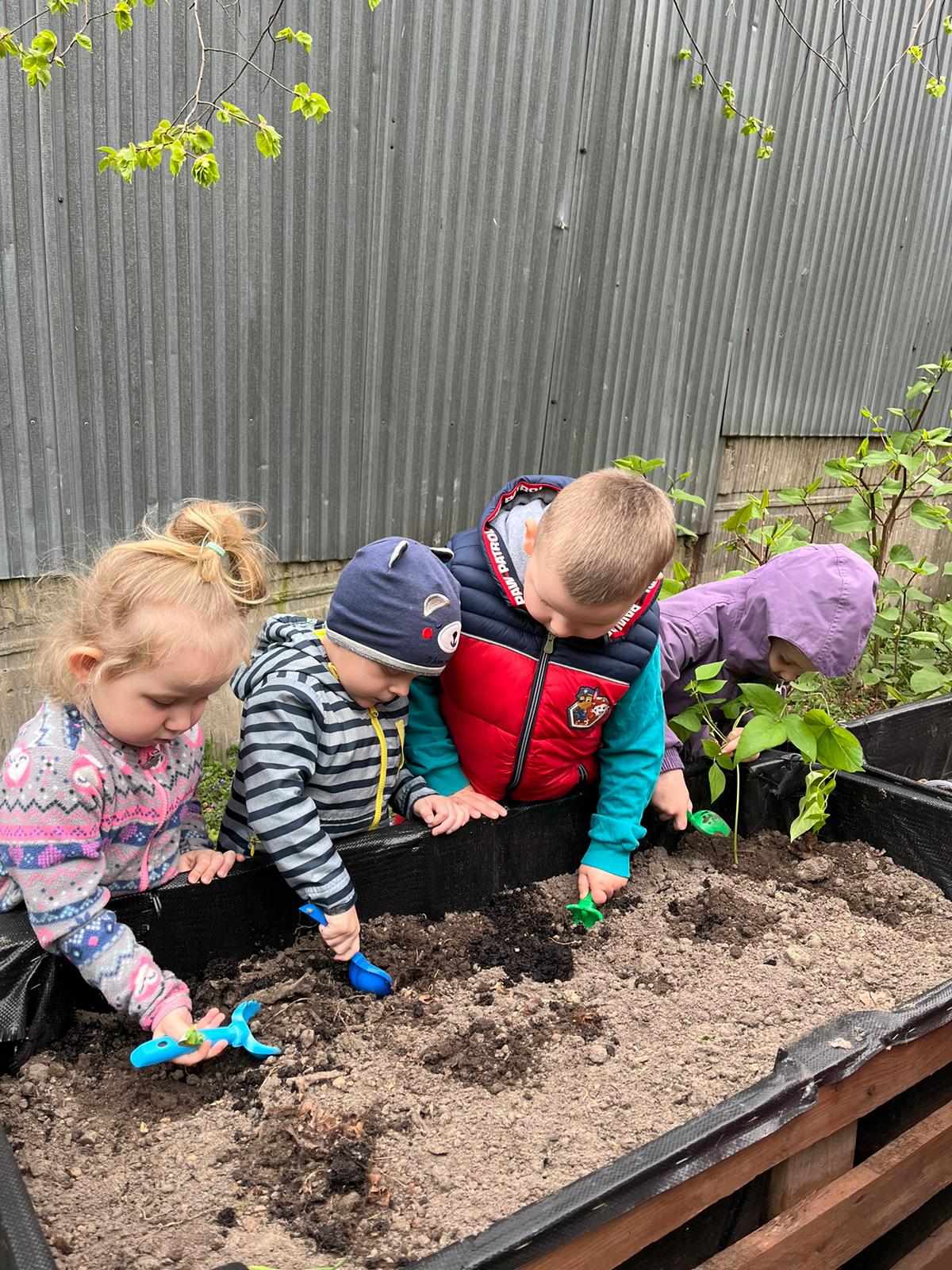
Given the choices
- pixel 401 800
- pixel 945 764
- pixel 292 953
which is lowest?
pixel 945 764

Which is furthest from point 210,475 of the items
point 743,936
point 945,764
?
point 945,764

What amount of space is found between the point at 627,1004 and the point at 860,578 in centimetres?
116

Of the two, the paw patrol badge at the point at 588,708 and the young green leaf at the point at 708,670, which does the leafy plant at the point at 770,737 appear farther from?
the paw patrol badge at the point at 588,708

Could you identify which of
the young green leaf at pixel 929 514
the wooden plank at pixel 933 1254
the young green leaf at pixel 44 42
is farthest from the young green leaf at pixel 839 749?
the young green leaf at pixel 44 42

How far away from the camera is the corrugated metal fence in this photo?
124 inches

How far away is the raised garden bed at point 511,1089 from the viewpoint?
1311mm

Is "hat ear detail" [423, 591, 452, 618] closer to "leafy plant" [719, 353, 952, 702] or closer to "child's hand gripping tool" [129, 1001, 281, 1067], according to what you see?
"child's hand gripping tool" [129, 1001, 281, 1067]

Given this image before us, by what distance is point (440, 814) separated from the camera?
2115mm

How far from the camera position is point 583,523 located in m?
1.84

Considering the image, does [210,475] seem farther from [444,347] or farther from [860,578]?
[860,578]

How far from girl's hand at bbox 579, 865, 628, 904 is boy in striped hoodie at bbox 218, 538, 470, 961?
0.62m

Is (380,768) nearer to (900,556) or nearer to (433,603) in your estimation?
(433,603)

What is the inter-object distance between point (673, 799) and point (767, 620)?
20.2 inches

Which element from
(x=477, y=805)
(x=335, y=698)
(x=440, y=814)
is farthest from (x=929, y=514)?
(x=335, y=698)
